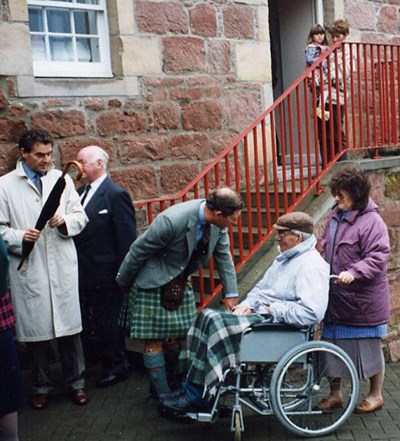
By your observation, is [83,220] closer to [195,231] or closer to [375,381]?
[195,231]

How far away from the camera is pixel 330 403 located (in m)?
5.04

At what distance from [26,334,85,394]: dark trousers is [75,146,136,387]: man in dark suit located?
34 cm

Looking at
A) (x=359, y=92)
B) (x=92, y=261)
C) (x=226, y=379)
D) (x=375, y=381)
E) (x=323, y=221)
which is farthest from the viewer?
(x=359, y=92)

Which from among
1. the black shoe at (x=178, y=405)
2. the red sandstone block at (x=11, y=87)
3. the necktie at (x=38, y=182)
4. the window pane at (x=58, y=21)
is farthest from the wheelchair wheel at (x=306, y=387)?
the window pane at (x=58, y=21)

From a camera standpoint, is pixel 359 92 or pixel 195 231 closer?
pixel 195 231

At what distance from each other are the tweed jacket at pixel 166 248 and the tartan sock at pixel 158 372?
0.47m

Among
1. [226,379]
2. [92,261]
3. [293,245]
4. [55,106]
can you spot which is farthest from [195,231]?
[55,106]

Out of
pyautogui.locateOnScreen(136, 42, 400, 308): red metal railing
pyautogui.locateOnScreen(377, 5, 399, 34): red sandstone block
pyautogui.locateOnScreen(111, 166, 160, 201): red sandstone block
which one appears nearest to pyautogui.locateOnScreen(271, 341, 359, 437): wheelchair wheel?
pyautogui.locateOnScreen(136, 42, 400, 308): red metal railing

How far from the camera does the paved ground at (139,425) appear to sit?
4.75 metres

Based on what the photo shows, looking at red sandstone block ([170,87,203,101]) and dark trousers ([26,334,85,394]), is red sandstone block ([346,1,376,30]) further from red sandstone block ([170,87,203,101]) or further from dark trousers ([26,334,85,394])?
dark trousers ([26,334,85,394])

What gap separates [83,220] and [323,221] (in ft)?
6.62

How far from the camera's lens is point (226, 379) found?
459 centimetres

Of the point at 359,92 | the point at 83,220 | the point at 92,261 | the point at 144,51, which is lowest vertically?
the point at 92,261

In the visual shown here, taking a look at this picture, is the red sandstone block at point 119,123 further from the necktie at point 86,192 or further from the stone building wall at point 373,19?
the stone building wall at point 373,19
